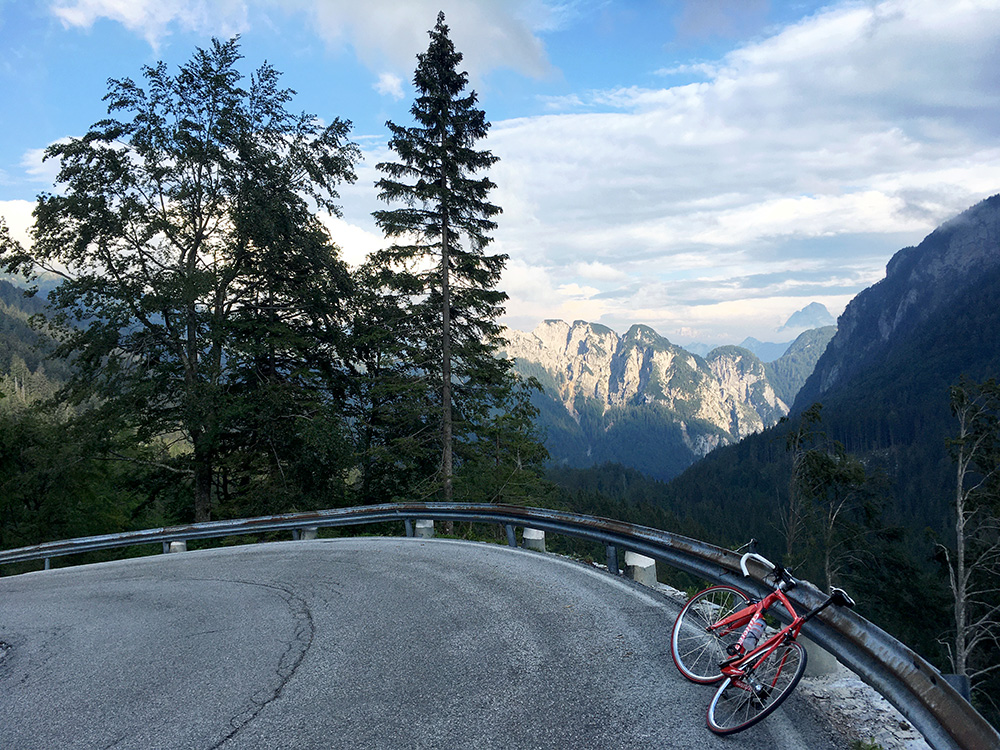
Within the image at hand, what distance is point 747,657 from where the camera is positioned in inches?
142

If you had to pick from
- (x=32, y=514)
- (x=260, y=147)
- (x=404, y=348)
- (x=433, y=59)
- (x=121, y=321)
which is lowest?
(x=32, y=514)

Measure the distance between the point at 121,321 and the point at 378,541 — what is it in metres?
11.1

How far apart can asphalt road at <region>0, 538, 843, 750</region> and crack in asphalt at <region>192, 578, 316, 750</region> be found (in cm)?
2

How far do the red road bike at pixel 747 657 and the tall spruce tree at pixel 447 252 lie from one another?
46.8 ft

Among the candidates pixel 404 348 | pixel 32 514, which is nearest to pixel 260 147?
pixel 404 348

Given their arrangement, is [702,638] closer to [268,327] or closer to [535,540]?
[535,540]

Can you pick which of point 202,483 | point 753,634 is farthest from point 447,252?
point 753,634

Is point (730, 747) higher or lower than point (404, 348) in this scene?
lower

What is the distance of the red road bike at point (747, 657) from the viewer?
3551mm

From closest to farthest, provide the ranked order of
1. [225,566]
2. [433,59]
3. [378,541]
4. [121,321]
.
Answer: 1. [225,566]
2. [378,541]
3. [121,321]
4. [433,59]

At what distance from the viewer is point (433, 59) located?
62.0 ft

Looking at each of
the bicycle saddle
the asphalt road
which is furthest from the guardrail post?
the bicycle saddle

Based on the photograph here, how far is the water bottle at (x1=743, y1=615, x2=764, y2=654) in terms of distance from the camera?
3.84 m

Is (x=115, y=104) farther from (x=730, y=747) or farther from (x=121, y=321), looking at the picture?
(x=730, y=747)
